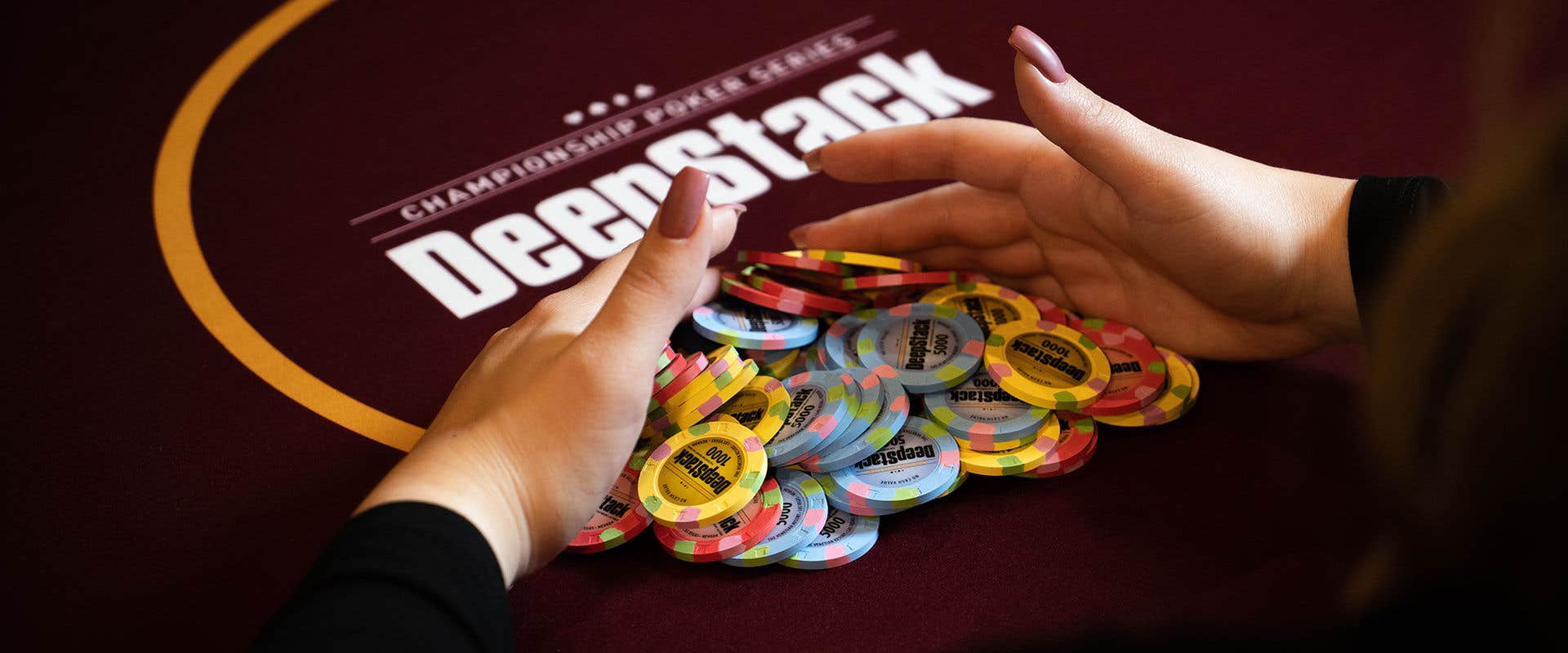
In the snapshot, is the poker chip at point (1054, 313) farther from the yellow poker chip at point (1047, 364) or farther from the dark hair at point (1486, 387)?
the dark hair at point (1486, 387)

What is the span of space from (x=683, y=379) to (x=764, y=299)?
24cm

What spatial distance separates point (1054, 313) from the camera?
1.97 m

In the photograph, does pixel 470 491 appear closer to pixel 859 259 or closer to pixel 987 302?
pixel 859 259

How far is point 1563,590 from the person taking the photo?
0.75 metres

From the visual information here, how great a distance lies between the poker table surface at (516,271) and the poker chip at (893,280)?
0.94ft

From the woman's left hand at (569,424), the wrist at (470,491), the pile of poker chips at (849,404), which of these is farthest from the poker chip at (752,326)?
the wrist at (470,491)

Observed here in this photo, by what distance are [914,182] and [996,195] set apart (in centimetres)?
42

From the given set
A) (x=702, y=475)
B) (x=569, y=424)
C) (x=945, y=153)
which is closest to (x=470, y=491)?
(x=569, y=424)

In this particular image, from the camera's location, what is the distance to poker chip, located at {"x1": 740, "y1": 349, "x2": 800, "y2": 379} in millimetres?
1915

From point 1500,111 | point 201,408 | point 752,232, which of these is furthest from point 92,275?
point 1500,111

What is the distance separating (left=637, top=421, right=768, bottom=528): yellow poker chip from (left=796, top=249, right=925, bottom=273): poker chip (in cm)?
36

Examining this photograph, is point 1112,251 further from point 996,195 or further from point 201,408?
point 201,408

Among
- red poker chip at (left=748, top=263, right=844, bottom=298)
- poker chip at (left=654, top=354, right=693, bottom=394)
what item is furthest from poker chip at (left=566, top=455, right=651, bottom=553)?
red poker chip at (left=748, top=263, right=844, bottom=298)

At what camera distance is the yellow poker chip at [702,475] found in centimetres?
159
